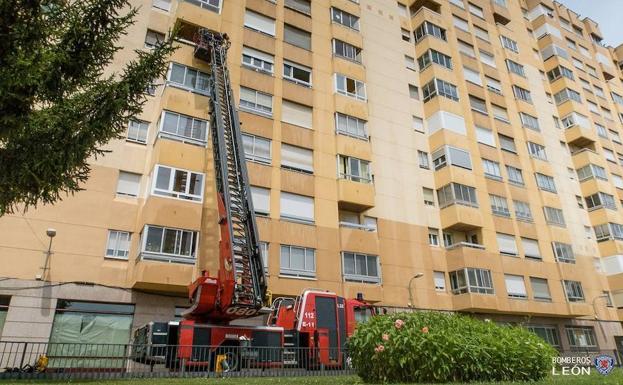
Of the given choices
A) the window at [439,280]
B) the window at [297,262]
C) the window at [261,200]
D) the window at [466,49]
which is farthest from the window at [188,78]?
the window at [466,49]

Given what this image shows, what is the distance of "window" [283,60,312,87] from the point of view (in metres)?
27.5

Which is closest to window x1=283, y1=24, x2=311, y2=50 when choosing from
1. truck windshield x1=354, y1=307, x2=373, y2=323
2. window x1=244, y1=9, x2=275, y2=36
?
window x1=244, y1=9, x2=275, y2=36

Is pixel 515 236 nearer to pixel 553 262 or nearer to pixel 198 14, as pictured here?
pixel 553 262

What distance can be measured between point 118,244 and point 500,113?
30333 mm

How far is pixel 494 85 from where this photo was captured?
37875 mm

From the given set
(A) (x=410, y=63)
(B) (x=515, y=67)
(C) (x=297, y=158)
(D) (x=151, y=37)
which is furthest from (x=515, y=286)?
(D) (x=151, y=37)

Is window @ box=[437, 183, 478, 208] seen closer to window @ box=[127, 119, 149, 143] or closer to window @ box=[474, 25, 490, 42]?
window @ box=[474, 25, 490, 42]

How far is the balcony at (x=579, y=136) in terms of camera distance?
40156 mm

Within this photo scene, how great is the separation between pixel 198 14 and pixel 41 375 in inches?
753

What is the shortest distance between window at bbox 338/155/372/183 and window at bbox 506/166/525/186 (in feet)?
42.8

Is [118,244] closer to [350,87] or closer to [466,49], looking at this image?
[350,87]

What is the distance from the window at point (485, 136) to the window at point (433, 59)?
5.44 meters

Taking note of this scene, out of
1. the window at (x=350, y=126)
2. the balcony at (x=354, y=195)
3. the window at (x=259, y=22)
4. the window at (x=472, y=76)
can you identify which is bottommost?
the balcony at (x=354, y=195)

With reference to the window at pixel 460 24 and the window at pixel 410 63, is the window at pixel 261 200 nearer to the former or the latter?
the window at pixel 410 63
